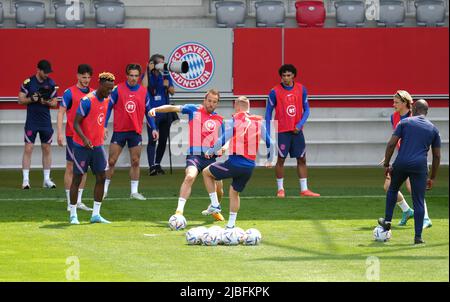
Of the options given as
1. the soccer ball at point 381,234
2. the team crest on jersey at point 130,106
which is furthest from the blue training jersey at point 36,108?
the soccer ball at point 381,234

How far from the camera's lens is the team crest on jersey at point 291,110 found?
2022cm

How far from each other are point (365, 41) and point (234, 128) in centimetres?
1040

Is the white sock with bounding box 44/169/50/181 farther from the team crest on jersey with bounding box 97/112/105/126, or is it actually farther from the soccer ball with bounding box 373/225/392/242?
the soccer ball with bounding box 373/225/392/242

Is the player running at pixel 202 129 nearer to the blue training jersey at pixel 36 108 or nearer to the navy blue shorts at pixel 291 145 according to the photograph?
the navy blue shorts at pixel 291 145

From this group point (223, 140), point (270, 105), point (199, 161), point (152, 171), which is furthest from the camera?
point (152, 171)

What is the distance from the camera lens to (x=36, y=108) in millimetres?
21031

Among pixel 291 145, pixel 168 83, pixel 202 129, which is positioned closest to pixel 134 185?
pixel 291 145

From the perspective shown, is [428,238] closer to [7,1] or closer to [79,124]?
[79,124]

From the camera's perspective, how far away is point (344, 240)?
15047mm

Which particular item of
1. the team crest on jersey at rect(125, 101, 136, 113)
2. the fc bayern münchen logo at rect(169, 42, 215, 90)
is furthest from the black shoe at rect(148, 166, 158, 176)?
the team crest on jersey at rect(125, 101, 136, 113)

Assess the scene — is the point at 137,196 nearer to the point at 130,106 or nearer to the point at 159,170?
the point at 130,106

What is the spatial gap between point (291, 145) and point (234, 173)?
500 centimetres

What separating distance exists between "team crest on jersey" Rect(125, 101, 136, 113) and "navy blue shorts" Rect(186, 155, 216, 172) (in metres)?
2.54
